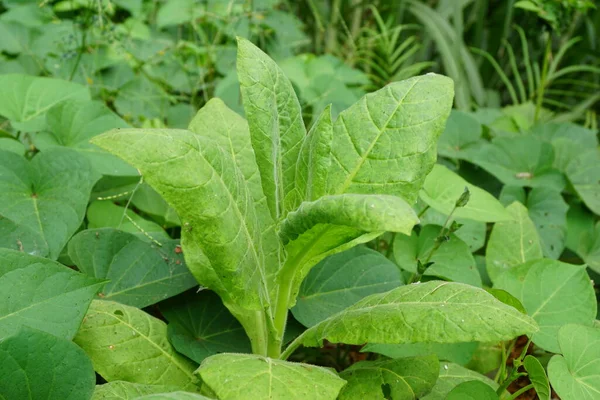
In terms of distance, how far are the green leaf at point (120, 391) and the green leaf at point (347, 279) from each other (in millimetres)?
293

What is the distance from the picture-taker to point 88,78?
157cm

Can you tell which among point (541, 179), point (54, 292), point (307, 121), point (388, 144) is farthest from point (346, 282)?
point (307, 121)

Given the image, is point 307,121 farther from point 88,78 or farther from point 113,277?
point 113,277

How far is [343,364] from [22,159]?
2.01ft

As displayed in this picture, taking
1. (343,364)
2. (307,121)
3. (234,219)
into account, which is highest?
(234,219)

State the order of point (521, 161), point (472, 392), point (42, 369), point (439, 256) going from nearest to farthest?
point (42, 369)
point (472, 392)
point (439, 256)
point (521, 161)

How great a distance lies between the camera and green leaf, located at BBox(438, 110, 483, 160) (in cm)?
153

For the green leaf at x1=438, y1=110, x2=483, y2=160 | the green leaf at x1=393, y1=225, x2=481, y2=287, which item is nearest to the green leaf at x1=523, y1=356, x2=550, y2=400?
the green leaf at x1=393, y1=225, x2=481, y2=287

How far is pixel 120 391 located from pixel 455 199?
0.68m

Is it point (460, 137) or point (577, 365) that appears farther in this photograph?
point (460, 137)

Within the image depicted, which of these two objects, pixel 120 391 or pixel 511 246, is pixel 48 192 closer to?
pixel 120 391

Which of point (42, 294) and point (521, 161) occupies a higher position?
point (42, 294)

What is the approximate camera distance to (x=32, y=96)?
1242 mm

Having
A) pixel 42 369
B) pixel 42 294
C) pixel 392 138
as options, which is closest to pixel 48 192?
pixel 42 294
